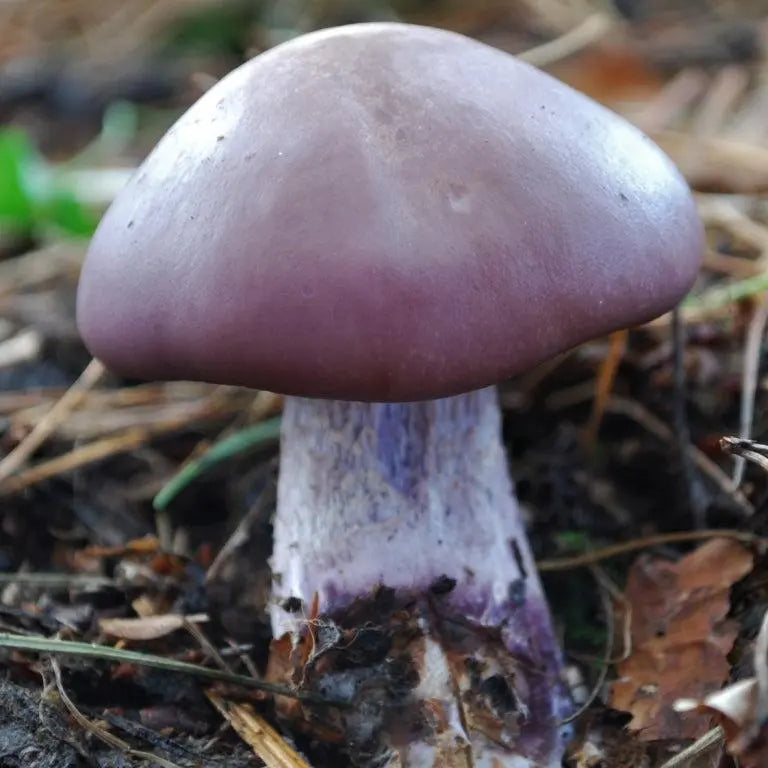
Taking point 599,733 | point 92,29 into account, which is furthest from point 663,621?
point 92,29

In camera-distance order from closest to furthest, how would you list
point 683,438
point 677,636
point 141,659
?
point 141,659
point 677,636
point 683,438

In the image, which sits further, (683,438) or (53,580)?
(683,438)

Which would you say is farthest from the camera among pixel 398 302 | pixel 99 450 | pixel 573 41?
pixel 573 41

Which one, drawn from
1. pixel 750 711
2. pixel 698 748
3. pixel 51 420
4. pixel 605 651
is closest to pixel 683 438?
pixel 605 651

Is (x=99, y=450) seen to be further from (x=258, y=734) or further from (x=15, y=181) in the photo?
(x=15, y=181)

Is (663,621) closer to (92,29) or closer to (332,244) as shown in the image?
(332,244)
